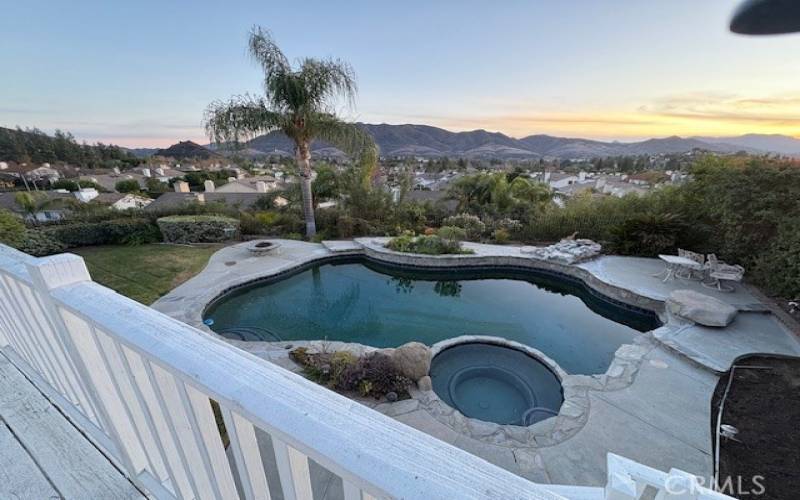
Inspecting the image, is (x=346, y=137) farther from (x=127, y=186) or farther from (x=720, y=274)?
(x=127, y=186)

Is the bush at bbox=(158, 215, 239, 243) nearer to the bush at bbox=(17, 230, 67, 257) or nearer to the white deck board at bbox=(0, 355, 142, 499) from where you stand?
the bush at bbox=(17, 230, 67, 257)

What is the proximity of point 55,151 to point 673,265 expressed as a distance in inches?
2869

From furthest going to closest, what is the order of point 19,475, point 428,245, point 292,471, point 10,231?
point 428,245 < point 10,231 < point 19,475 < point 292,471

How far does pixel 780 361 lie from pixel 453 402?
14.5 feet

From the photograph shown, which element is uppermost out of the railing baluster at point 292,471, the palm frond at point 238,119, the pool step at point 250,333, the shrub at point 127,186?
the palm frond at point 238,119

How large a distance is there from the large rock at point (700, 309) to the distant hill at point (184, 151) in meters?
81.7

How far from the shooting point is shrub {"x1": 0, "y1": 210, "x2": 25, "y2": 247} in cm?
752

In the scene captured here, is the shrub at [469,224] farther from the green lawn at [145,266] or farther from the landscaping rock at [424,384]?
the green lawn at [145,266]

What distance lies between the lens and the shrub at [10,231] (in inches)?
296

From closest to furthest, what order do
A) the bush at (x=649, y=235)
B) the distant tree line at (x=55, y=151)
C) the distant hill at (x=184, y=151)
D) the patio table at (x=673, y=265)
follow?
the patio table at (x=673, y=265) → the bush at (x=649, y=235) → the distant tree line at (x=55, y=151) → the distant hill at (x=184, y=151)

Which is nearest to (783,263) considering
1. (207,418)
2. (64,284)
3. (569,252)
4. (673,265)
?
(673,265)

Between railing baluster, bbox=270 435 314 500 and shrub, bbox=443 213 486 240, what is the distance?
10457 millimetres

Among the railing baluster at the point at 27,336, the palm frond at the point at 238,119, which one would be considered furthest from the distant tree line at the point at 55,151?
the railing baluster at the point at 27,336

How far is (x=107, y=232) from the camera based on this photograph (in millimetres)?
10039
